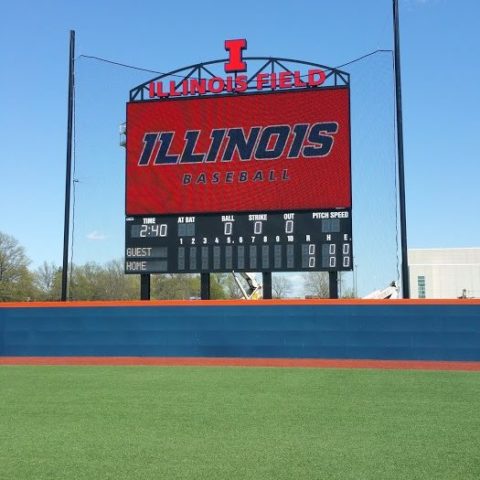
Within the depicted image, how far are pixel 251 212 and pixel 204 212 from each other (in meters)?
1.01

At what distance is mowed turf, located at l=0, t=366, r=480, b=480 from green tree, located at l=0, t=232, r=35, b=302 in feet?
120

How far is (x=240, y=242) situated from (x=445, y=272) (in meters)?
49.1

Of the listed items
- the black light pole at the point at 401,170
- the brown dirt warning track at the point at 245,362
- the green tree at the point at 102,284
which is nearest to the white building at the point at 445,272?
the green tree at the point at 102,284

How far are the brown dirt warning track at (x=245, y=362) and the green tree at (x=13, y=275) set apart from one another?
32.1 m

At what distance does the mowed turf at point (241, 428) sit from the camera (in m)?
4.68

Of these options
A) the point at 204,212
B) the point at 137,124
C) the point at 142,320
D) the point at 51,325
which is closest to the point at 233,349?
the point at 142,320

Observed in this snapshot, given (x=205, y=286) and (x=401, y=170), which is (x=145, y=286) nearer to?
(x=205, y=286)

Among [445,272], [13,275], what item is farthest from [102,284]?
[445,272]

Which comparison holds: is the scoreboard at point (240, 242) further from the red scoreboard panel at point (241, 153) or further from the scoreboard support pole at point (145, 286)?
the scoreboard support pole at point (145, 286)

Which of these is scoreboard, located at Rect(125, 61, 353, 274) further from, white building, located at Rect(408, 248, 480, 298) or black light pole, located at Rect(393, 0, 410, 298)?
white building, located at Rect(408, 248, 480, 298)

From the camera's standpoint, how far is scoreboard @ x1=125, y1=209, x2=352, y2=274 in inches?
535

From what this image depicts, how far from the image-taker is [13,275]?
152ft

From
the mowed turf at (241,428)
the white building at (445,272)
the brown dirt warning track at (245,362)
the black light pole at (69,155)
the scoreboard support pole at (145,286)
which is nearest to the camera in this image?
the mowed turf at (241,428)

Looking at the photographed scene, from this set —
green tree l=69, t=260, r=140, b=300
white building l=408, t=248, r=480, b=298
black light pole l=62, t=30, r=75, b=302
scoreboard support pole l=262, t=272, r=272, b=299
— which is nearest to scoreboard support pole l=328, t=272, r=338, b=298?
scoreboard support pole l=262, t=272, r=272, b=299
